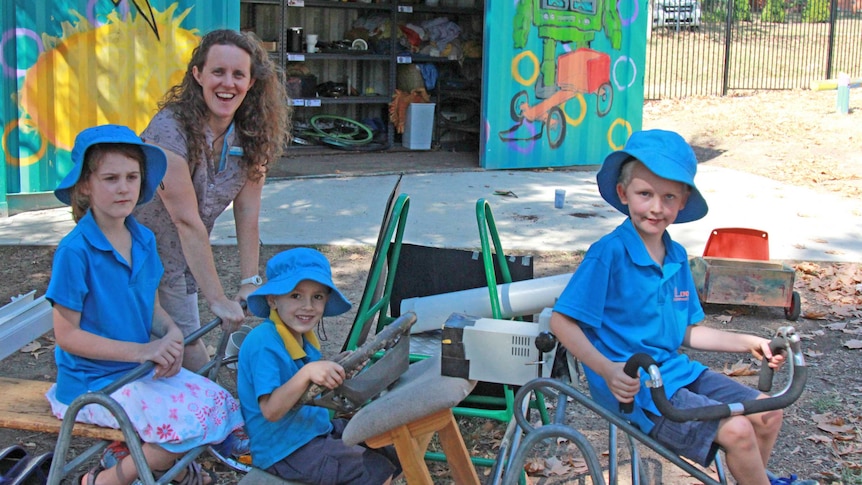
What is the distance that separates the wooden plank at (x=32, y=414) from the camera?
291 cm

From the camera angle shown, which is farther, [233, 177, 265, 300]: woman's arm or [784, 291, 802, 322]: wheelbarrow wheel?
[784, 291, 802, 322]: wheelbarrow wheel

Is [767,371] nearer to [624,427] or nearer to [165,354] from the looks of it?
[624,427]

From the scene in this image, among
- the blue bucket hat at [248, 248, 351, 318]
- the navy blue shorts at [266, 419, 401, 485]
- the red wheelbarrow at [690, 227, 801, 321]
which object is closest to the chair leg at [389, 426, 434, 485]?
the navy blue shorts at [266, 419, 401, 485]

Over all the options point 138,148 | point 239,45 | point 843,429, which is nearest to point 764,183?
point 843,429

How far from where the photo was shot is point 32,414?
3000 millimetres

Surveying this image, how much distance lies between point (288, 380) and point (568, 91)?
353 inches

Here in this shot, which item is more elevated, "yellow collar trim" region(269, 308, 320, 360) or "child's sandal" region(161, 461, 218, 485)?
"yellow collar trim" region(269, 308, 320, 360)

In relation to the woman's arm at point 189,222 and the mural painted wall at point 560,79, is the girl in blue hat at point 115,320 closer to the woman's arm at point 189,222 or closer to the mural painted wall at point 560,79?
the woman's arm at point 189,222

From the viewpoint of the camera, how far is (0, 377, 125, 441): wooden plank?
291 cm

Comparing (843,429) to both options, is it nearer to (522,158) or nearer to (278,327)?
(278,327)

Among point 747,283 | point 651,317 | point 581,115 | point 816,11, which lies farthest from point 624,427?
point 816,11

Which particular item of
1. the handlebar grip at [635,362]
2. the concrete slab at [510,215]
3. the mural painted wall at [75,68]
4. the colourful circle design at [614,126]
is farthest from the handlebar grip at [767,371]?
the colourful circle design at [614,126]

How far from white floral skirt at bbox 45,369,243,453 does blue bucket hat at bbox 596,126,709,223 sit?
1.51m

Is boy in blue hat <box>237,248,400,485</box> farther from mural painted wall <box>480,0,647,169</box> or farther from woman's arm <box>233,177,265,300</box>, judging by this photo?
mural painted wall <box>480,0,647,169</box>
